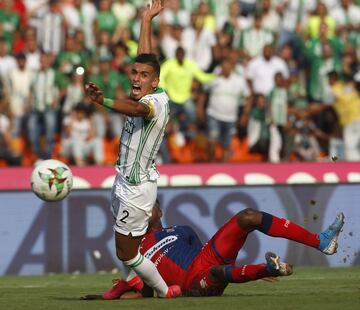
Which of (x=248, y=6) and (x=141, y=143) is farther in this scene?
(x=248, y=6)

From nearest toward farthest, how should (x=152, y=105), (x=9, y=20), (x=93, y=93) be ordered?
(x=93, y=93)
(x=152, y=105)
(x=9, y=20)

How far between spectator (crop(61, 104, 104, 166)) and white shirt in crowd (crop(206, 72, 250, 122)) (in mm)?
2021

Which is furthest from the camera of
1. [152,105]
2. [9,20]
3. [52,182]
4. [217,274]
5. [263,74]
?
[9,20]

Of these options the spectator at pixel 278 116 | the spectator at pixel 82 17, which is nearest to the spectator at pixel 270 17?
the spectator at pixel 278 116

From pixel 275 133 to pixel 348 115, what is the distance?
1260mm

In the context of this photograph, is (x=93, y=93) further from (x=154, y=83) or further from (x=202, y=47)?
(x=202, y=47)

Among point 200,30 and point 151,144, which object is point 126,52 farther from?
point 151,144

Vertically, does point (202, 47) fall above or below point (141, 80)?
above

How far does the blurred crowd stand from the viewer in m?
18.0

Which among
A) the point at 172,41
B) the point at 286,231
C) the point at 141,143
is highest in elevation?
the point at 172,41

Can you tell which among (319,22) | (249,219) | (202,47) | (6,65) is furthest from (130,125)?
(319,22)

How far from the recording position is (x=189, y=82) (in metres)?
18.4

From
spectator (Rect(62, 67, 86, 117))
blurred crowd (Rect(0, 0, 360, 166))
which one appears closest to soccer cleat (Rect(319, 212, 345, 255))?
blurred crowd (Rect(0, 0, 360, 166))

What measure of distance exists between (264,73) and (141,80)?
32.7 feet
